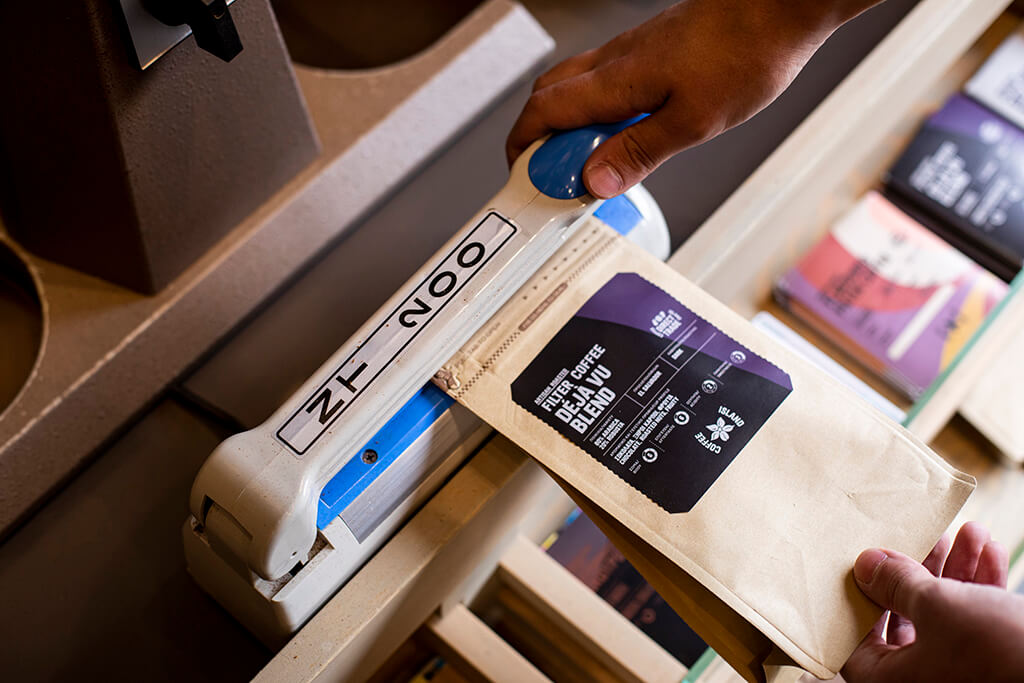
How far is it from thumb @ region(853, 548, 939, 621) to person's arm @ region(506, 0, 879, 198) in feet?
1.04

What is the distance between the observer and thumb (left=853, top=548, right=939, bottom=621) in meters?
0.58

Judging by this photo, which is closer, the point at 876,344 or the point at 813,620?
the point at 813,620

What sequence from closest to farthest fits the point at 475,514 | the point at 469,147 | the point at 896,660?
the point at 896,660, the point at 475,514, the point at 469,147

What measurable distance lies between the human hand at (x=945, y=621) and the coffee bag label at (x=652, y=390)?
13 centimetres

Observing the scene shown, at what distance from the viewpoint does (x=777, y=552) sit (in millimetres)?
642

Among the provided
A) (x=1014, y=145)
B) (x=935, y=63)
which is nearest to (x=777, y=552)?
(x=935, y=63)

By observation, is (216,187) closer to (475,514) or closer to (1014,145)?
(475,514)

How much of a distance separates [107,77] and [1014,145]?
3.41 ft

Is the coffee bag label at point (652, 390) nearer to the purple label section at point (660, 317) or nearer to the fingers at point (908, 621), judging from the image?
the purple label section at point (660, 317)

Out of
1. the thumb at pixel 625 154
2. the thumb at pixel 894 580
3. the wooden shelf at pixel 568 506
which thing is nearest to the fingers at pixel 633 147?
the thumb at pixel 625 154

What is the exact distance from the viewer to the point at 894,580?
60 cm

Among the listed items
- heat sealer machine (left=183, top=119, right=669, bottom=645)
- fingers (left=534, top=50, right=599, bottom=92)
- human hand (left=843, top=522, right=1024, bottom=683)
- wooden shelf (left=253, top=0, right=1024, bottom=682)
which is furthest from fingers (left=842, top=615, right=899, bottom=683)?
fingers (left=534, top=50, right=599, bottom=92)

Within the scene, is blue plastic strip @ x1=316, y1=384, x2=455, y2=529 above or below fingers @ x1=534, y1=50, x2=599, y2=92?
below

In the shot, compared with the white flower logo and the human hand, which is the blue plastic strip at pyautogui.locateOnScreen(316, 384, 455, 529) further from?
the human hand
